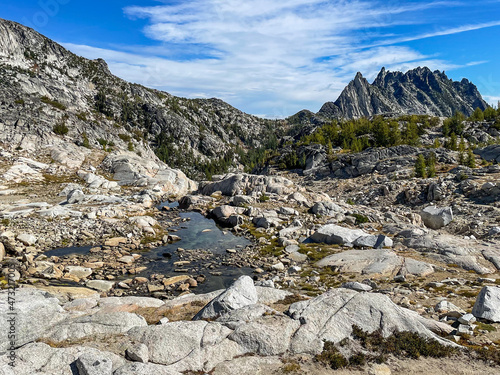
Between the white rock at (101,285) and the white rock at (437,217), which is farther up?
the white rock at (437,217)

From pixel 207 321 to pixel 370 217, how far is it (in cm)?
3578

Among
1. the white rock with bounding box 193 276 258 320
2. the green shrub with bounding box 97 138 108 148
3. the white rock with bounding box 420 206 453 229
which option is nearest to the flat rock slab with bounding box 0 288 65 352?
the white rock with bounding box 193 276 258 320

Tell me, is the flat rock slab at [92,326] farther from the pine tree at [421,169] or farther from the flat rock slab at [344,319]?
the pine tree at [421,169]

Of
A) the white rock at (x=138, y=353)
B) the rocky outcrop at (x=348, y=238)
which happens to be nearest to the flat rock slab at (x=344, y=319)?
the white rock at (x=138, y=353)

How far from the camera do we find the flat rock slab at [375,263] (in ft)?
76.9

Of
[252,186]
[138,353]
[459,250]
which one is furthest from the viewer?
[252,186]

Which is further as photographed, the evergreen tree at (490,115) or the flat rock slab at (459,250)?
the evergreen tree at (490,115)

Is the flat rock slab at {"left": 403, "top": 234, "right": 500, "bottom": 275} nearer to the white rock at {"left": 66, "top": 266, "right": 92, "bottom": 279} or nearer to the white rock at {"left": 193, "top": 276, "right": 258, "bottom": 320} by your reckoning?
the white rock at {"left": 193, "top": 276, "right": 258, "bottom": 320}

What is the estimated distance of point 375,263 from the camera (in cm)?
2514

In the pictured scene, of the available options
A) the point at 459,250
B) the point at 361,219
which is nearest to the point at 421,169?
the point at 361,219

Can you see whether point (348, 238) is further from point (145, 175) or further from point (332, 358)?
point (145, 175)

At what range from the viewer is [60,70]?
176625 millimetres

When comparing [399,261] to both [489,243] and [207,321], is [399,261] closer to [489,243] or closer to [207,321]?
[489,243]

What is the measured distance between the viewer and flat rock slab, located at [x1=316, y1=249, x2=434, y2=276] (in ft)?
76.9
